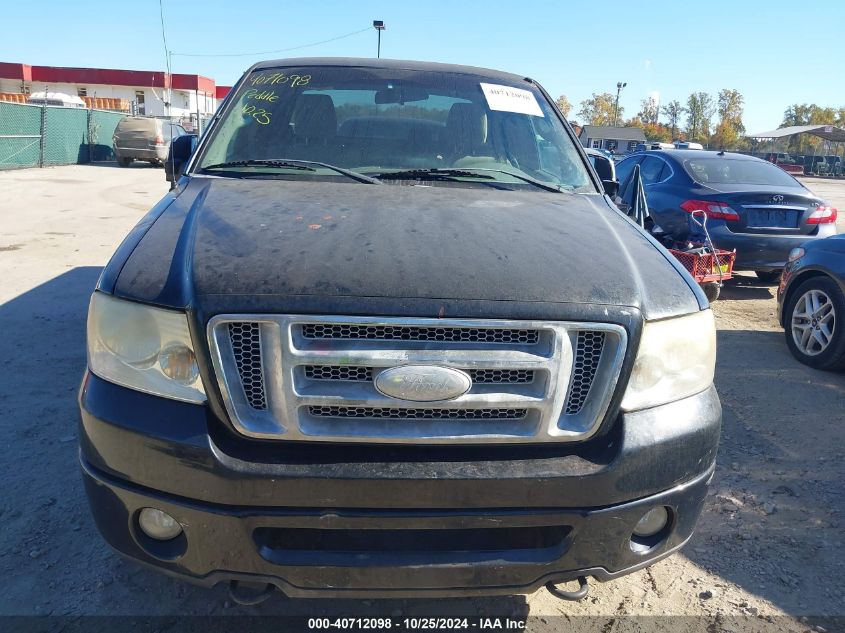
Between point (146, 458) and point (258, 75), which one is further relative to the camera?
point (258, 75)

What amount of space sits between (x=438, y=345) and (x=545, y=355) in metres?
0.31

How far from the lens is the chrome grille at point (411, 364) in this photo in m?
1.85

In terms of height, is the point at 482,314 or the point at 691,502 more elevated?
the point at 482,314

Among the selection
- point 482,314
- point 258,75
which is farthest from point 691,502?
point 258,75

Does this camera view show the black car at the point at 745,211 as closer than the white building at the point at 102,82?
Yes

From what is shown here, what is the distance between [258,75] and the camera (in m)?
3.67

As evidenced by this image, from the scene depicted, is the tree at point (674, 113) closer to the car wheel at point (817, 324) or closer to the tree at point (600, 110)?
the tree at point (600, 110)

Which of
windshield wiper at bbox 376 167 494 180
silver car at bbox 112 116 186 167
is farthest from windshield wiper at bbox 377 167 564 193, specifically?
silver car at bbox 112 116 186 167

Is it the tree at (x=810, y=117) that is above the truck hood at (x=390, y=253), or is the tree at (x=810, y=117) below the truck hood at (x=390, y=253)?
above

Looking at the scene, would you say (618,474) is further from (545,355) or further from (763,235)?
(763,235)

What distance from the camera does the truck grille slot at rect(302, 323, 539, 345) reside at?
6.09ft

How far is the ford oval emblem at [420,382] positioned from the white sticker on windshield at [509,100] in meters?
2.08

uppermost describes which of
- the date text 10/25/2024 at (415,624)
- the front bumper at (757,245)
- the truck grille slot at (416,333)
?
the truck grille slot at (416,333)

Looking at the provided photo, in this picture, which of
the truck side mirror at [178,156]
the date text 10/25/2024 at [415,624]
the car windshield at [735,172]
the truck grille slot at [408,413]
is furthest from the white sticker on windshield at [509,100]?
the car windshield at [735,172]
